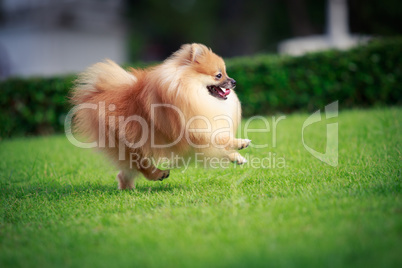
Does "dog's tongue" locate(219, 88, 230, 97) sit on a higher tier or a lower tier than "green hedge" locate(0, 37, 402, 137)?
lower

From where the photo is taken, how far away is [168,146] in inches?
168

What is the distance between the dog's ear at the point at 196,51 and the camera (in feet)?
Answer: 13.9

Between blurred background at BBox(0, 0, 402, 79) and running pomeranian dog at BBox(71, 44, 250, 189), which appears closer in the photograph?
running pomeranian dog at BBox(71, 44, 250, 189)

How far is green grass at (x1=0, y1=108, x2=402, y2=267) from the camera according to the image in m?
A: 2.52

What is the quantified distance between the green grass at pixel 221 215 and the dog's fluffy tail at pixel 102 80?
43.1 inches

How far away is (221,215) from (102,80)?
6.91ft

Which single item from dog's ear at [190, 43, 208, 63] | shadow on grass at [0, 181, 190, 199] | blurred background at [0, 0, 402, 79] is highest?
blurred background at [0, 0, 402, 79]

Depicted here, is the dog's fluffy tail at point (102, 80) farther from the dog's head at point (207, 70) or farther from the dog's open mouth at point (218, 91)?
the dog's open mouth at point (218, 91)

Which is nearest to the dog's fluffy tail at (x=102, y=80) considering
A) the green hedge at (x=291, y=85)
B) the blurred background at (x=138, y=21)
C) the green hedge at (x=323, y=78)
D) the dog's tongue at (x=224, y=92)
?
the dog's tongue at (x=224, y=92)

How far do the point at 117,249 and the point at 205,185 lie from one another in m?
1.82

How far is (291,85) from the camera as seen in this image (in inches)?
365

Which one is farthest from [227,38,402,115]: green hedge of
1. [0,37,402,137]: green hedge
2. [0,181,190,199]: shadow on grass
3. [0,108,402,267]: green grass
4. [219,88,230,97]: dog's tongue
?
[0,181,190,199]: shadow on grass

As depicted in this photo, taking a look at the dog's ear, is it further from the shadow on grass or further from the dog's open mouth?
the shadow on grass

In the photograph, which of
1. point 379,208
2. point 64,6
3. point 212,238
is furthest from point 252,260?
point 64,6
